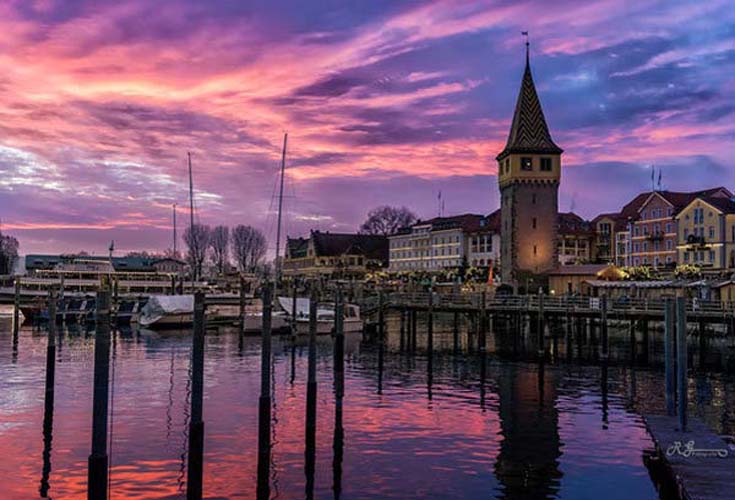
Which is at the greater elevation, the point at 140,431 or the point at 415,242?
the point at 415,242

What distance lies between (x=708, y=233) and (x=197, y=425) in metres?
96.1

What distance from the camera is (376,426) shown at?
93.5ft

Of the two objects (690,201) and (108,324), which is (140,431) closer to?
(108,324)

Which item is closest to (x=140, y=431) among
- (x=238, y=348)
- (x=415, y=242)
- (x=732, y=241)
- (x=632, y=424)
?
(x=632, y=424)

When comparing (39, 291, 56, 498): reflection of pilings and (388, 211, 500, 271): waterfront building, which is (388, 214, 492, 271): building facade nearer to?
(388, 211, 500, 271): waterfront building

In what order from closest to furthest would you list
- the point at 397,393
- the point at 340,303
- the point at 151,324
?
1. the point at 340,303
2. the point at 397,393
3. the point at 151,324

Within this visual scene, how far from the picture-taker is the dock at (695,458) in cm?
1783

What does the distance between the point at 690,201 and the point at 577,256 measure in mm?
27128

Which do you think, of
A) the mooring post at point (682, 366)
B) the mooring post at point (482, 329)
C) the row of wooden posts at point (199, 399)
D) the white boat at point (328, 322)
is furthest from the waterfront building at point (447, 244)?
the mooring post at point (682, 366)

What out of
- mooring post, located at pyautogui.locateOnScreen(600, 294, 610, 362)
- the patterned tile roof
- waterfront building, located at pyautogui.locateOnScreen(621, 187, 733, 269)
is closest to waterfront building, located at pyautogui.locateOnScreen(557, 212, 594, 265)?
waterfront building, located at pyautogui.locateOnScreen(621, 187, 733, 269)

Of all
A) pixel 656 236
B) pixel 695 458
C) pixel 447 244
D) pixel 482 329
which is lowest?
pixel 695 458

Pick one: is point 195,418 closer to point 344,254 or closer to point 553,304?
point 553,304

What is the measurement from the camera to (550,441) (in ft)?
86.0

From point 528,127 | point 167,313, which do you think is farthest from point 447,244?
point 167,313
